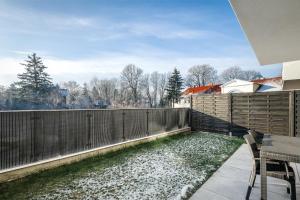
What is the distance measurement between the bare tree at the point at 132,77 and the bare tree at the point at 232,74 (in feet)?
54.6

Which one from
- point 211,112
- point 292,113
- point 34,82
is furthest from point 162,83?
point 292,113

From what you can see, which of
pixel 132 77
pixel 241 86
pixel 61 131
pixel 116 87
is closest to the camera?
pixel 61 131

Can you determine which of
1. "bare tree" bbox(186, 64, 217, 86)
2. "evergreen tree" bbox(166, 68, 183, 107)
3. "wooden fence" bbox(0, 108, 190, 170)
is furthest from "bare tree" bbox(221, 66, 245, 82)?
"wooden fence" bbox(0, 108, 190, 170)

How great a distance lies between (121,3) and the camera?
727cm

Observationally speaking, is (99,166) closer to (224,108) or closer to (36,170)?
(36,170)

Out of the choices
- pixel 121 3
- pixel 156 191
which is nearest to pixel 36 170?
pixel 156 191

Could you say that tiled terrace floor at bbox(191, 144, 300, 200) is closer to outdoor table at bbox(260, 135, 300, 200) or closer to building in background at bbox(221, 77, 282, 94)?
outdoor table at bbox(260, 135, 300, 200)

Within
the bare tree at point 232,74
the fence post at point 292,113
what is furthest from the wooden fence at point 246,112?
the bare tree at point 232,74

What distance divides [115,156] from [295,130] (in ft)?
18.2

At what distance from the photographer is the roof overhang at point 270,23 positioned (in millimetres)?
2004

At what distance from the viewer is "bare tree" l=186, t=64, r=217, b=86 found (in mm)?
35219

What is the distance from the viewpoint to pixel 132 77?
121 ft

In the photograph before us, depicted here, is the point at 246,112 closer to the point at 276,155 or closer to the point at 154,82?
the point at 276,155

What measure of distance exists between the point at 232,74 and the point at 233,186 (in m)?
35.2
